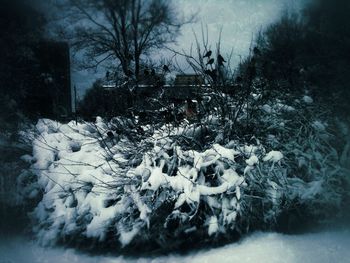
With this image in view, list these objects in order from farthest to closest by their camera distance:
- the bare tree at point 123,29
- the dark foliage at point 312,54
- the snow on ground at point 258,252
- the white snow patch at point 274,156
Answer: the dark foliage at point 312,54
the bare tree at point 123,29
the white snow patch at point 274,156
the snow on ground at point 258,252

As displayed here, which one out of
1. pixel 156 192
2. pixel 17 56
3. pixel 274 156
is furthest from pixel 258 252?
pixel 17 56

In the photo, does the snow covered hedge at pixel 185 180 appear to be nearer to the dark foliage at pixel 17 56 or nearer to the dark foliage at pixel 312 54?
the dark foliage at pixel 312 54

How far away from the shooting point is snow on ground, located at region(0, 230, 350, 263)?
259 centimetres

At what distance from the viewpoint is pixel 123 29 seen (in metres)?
3.37

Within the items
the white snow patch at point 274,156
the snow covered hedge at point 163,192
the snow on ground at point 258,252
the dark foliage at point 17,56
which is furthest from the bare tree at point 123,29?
the snow on ground at point 258,252

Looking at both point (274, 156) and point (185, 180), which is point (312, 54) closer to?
point (274, 156)

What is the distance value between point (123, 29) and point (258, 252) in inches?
90.7

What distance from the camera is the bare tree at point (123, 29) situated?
10.8 ft

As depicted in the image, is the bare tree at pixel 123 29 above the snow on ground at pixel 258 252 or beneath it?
above

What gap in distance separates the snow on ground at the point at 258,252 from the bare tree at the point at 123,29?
1716mm

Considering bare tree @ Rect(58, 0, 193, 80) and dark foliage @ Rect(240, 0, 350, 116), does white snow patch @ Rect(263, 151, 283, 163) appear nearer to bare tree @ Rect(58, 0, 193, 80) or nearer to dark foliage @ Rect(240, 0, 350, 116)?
dark foliage @ Rect(240, 0, 350, 116)

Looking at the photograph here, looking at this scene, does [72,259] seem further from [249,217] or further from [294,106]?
[294,106]

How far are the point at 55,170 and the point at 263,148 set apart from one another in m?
1.86

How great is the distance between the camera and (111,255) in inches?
105
